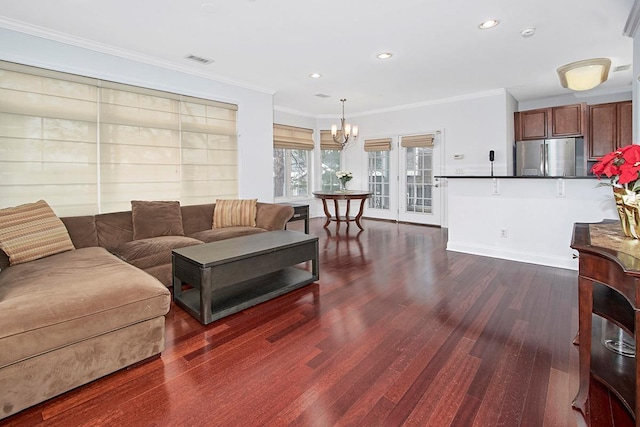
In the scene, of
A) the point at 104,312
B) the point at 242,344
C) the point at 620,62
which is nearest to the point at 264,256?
the point at 242,344

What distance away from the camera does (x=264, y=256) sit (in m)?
2.85

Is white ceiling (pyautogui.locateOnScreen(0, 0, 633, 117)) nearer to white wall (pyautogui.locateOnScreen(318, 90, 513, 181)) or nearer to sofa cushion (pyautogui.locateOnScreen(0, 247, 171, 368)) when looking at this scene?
white wall (pyautogui.locateOnScreen(318, 90, 513, 181))

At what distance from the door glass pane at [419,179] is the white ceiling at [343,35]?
203 centimetres

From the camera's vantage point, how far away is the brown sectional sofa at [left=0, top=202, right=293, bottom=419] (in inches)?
60.6

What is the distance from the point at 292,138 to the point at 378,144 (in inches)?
76.8

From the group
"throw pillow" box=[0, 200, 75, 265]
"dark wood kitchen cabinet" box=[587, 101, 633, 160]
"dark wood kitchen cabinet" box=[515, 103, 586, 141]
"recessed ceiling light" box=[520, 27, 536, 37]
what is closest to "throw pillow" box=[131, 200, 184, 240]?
"throw pillow" box=[0, 200, 75, 265]

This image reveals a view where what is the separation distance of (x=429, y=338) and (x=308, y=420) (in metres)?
1.10

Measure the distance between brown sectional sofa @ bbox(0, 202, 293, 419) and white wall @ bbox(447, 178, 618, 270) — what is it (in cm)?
399

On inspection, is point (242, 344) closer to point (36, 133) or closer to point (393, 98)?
point (36, 133)

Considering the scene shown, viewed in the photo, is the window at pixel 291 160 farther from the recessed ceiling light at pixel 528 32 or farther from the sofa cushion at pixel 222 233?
the recessed ceiling light at pixel 528 32

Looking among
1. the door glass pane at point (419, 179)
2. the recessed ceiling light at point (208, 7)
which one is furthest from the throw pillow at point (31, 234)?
the door glass pane at point (419, 179)

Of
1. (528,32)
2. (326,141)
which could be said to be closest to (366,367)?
(528,32)

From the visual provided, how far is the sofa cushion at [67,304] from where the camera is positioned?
1555 millimetres

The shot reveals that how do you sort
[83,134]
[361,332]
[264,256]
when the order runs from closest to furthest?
[361,332] < [264,256] < [83,134]
